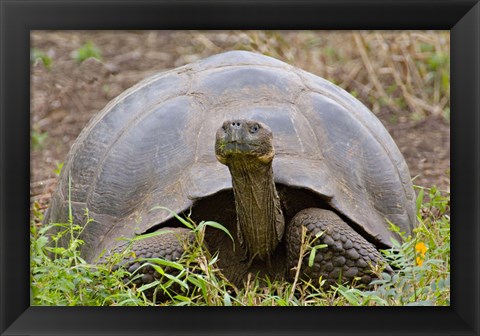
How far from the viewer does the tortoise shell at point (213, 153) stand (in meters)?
3.92

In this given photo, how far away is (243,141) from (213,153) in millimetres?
551

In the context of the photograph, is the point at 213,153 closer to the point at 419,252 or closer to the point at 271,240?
the point at 271,240

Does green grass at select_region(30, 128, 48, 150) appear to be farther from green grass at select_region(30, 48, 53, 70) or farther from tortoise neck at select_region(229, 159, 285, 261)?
tortoise neck at select_region(229, 159, 285, 261)

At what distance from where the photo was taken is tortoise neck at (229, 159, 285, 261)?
11.9 feet

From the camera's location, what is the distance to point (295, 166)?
3.91 meters

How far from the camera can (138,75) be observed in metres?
8.12

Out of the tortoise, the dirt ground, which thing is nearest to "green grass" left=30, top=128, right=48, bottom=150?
the dirt ground

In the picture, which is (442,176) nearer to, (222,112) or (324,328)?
(222,112)

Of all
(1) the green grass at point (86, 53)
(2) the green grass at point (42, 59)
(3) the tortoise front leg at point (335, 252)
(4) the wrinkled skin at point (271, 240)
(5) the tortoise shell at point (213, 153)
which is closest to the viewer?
(4) the wrinkled skin at point (271, 240)

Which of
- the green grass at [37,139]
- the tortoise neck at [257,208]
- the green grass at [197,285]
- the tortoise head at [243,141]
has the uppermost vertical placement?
the green grass at [37,139]

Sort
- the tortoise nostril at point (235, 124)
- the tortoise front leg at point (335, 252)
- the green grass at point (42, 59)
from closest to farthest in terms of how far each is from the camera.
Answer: the tortoise nostril at point (235, 124), the tortoise front leg at point (335, 252), the green grass at point (42, 59)

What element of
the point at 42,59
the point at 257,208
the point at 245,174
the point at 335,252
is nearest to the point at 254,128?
the point at 245,174
